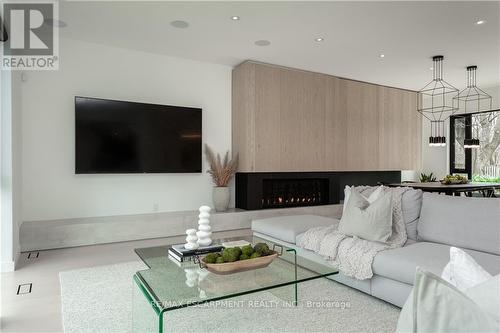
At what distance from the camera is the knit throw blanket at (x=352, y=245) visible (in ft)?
8.28

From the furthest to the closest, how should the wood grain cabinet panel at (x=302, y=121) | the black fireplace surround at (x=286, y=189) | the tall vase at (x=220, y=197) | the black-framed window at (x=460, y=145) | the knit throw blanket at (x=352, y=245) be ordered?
the black-framed window at (x=460, y=145) < the wood grain cabinet panel at (x=302, y=121) < the black fireplace surround at (x=286, y=189) < the tall vase at (x=220, y=197) < the knit throw blanket at (x=352, y=245)

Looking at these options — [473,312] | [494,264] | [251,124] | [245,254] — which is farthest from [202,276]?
[251,124]

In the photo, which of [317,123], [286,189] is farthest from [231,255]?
[317,123]

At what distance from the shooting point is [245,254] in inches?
83.6

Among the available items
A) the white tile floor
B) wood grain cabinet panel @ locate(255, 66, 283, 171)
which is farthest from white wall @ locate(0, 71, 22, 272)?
wood grain cabinet panel @ locate(255, 66, 283, 171)

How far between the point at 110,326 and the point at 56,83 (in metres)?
3.66

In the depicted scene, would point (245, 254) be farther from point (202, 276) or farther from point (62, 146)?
point (62, 146)

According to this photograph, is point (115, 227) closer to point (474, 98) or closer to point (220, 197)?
point (220, 197)

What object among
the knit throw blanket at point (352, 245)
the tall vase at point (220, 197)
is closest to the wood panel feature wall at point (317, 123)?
the tall vase at point (220, 197)

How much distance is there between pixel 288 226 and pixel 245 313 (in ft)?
4.02

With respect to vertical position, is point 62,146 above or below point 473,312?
above

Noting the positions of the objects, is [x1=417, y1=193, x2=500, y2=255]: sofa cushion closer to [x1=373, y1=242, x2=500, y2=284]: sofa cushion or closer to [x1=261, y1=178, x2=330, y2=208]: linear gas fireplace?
[x1=373, y1=242, x2=500, y2=284]: sofa cushion

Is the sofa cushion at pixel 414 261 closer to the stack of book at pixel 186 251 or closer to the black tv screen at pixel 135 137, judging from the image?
the stack of book at pixel 186 251

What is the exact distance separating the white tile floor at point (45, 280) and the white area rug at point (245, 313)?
0.11m
